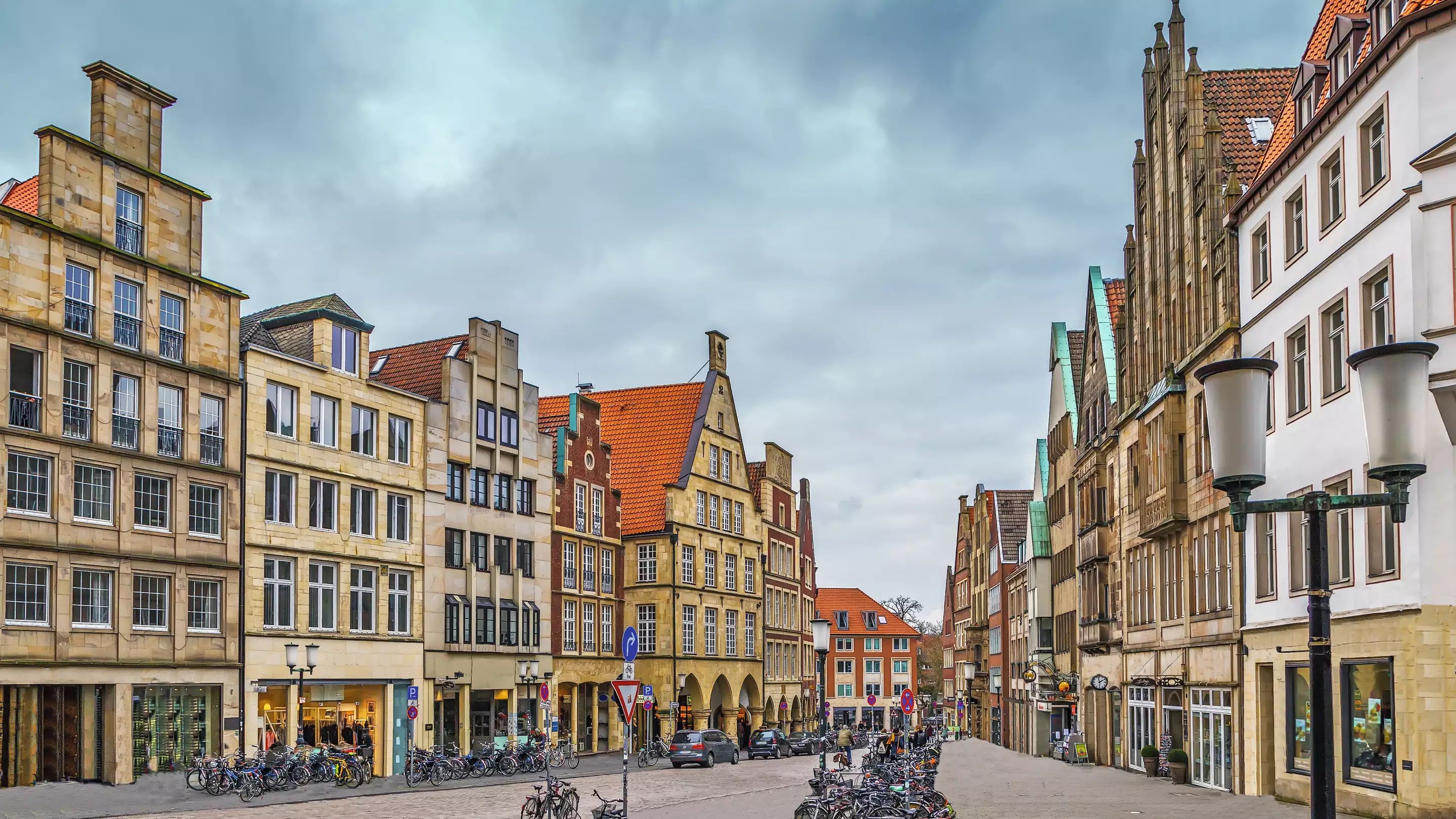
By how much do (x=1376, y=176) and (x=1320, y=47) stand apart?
6409 millimetres

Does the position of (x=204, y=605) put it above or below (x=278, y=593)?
below

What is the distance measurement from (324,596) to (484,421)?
11175 mm

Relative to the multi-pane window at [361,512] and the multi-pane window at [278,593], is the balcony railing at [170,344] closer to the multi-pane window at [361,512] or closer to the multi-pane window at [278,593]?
the multi-pane window at [278,593]

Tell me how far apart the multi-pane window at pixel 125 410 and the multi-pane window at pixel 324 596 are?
824cm

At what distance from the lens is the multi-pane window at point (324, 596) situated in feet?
146

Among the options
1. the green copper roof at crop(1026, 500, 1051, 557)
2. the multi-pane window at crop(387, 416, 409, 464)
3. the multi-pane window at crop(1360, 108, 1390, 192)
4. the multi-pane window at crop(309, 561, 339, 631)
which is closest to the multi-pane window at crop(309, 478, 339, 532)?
the multi-pane window at crop(309, 561, 339, 631)

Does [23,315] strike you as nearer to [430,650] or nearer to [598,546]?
[430,650]

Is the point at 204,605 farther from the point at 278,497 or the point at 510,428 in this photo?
the point at 510,428

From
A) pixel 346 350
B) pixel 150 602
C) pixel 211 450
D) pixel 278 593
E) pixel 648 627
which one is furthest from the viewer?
pixel 648 627

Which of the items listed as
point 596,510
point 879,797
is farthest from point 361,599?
point 879,797

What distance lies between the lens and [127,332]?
124ft

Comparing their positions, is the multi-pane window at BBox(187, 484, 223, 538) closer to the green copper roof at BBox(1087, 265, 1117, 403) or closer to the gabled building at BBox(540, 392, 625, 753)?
the gabled building at BBox(540, 392, 625, 753)

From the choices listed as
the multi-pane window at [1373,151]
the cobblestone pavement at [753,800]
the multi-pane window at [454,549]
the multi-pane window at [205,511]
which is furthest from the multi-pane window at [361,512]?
the multi-pane window at [1373,151]

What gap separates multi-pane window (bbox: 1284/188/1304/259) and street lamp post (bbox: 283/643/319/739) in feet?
87.3
